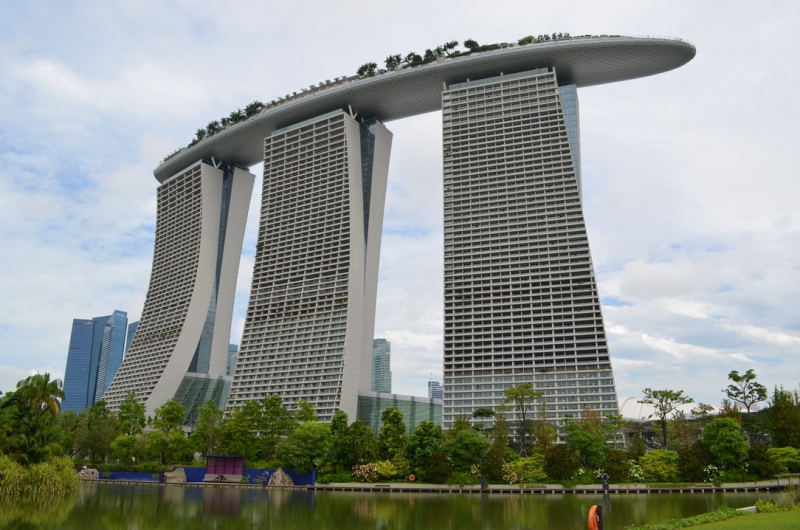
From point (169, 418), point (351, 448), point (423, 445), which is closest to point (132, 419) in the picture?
point (169, 418)

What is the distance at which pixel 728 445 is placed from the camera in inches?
2463

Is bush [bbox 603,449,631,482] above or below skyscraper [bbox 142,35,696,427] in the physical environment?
below

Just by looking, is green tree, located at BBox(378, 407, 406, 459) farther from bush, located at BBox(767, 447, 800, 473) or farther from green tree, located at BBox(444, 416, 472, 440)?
bush, located at BBox(767, 447, 800, 473)

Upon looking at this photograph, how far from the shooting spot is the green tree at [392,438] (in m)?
72.6

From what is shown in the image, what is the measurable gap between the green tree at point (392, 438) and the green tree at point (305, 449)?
21.1 feet

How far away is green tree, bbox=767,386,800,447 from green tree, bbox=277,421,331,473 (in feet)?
157

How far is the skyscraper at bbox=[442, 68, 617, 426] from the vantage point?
90.0m

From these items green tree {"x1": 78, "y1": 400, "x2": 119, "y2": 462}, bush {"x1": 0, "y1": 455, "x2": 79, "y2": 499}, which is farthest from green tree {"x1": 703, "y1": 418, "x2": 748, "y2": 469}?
green tree {"x1": 78, "y1": 400, "x2": 119, "y2": 462}

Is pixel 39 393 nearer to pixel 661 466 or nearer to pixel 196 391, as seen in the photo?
pixel 661 466

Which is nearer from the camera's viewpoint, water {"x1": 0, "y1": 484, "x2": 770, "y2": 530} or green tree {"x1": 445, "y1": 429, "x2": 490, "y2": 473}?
water {"x1": 0, "y1": 484, "x2": 770, "y2": 530}

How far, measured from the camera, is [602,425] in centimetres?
7706

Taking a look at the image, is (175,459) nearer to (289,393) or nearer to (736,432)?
(289,393)

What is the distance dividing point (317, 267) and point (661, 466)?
65.5m

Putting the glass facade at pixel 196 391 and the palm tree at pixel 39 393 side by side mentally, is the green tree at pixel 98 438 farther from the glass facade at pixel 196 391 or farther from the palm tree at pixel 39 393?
the palm tree at pixel 39 393
